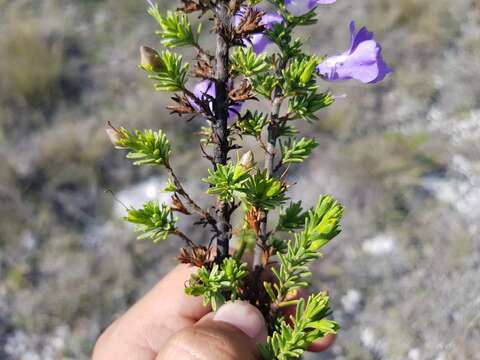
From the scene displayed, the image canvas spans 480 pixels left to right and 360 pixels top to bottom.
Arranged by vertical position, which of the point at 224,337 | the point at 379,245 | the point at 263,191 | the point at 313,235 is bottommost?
the point at 379,245

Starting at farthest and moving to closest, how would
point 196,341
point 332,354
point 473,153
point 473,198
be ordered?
point 473,153 → point 473,198 → point 332,354 → point 196,341

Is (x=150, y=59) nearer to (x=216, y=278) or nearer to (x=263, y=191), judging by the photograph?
(x=263, y=191)

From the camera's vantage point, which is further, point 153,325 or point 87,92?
point 87,92

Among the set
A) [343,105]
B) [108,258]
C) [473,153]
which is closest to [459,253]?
[473,153]

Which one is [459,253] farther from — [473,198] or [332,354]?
[332,354]

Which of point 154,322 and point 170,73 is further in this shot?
point 154,322

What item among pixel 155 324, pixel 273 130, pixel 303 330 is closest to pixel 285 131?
pixel 273 130

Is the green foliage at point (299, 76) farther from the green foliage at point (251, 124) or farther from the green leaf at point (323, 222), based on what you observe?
the green leaf at point (323, 222)
